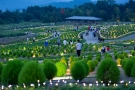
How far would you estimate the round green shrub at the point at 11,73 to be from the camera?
43.2 feet

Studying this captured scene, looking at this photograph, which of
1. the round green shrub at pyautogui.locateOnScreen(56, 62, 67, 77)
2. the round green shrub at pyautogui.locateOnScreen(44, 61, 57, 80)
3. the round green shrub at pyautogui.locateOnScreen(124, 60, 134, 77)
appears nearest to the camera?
the round green shrub at pyautogui.locateOnScreen(44, 61, 57, 80)

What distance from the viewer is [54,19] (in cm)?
10900

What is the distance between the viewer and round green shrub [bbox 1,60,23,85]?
1316 centimetres

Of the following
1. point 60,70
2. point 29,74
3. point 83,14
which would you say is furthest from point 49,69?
point 83,14

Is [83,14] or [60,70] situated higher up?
[60,70]

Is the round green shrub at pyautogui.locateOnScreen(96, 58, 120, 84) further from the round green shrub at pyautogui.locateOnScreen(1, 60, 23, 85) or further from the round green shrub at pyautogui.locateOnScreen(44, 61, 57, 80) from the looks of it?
the round green shrub at pyautogui.locateOnScreen(1, 60, 23, 85)

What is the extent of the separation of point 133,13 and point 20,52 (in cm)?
7983

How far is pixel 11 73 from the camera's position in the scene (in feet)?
43.4

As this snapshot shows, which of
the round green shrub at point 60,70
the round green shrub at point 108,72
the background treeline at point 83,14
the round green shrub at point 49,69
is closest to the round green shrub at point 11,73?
the round green shrub at point 49,69

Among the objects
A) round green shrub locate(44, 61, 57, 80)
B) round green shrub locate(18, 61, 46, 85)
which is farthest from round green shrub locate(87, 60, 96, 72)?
round green shrub locate(18, 61, 46, 85)

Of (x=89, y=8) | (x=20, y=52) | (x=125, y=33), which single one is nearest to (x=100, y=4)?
(x=89, y=8)

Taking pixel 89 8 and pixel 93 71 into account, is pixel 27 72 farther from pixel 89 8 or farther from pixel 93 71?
pixel 89 8

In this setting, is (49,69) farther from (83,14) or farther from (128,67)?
(83,14)

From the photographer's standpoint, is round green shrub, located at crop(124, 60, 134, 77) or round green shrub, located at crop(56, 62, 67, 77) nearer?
round green shrub, located at crop(124, 60, 134, 77)
